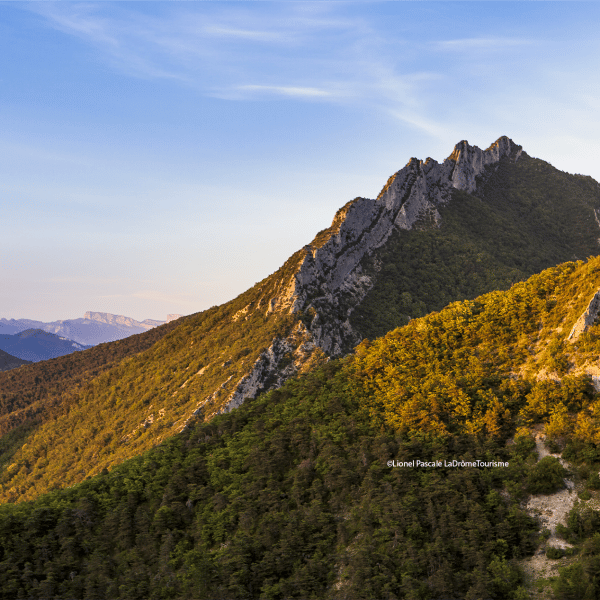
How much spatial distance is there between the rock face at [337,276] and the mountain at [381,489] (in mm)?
42916

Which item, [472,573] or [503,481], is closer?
[472,573]

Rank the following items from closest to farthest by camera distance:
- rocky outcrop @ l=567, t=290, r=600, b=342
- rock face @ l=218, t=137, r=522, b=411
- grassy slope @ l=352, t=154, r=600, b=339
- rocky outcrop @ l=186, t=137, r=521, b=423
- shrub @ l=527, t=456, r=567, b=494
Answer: shrub @ l=527, t=456, r=567, b=494 → rocky outcrop @ l=567, t=290, r=600, b=342 → rocky outcrop @ l=186, t=137, r=521, b=423 → rock face @ l=218, t=137, r=522, b=411 → grassy slope @ l=352, t=154, r=600, b=339

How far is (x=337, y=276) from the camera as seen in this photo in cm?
13012

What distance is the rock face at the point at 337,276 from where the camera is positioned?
104 m

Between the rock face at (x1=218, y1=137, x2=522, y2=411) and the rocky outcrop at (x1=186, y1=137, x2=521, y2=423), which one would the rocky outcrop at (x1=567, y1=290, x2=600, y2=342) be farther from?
the rock face at (x1=218, y1=137, x2=522, y2=411)

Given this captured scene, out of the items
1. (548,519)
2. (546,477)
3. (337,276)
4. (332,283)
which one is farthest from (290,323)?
(548,519)

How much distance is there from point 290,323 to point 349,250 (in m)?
34.8

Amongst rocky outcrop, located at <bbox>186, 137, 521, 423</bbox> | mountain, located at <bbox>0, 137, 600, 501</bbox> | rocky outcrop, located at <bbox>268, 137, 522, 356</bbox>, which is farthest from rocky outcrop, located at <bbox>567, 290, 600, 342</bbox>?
rocky outcrop, located at <bbox>268, 137, 522, 356</bbox>

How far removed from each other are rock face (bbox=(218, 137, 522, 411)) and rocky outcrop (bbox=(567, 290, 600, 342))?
6120 centimetres

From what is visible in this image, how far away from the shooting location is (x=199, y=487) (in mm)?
50562

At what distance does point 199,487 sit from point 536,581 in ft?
100

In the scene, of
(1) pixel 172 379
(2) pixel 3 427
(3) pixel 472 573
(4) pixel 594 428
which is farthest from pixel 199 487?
(2) pixel 3 427

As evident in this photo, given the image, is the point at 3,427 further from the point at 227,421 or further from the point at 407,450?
the point at 407,450

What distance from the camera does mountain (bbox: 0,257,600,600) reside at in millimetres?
36188
